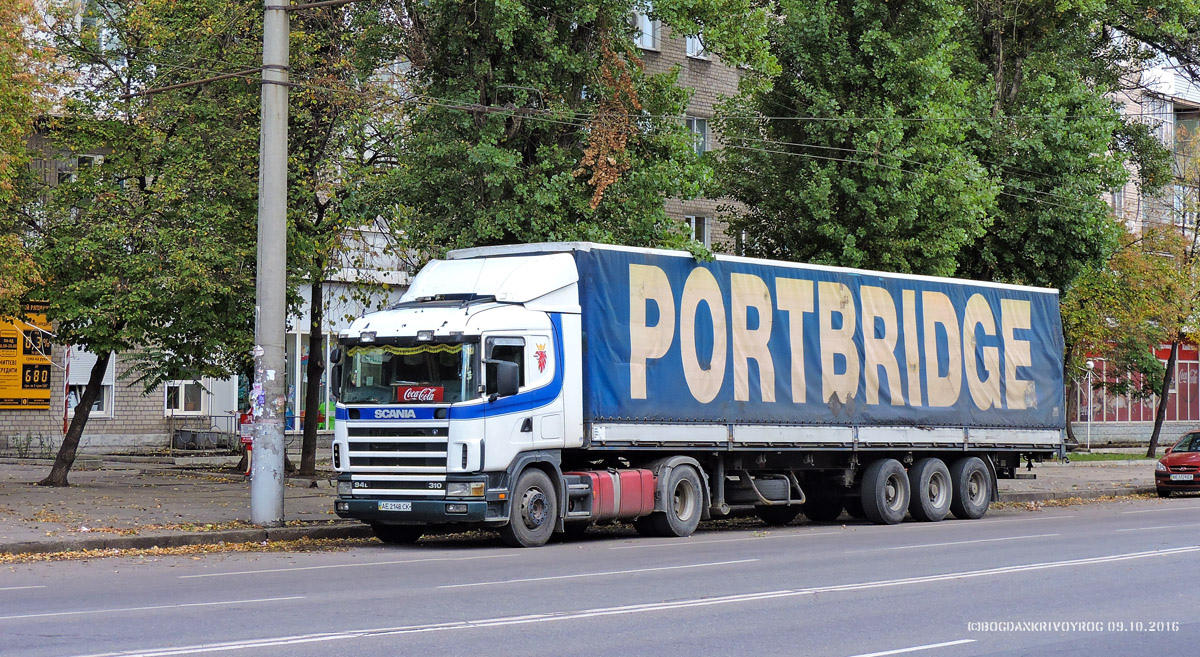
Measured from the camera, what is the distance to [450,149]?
69.6 ft

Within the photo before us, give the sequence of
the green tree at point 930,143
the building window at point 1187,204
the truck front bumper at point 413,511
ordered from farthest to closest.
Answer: the building window at point 1187,204 → the green tree at point 930,143 → the truck front bumper at point 413,511

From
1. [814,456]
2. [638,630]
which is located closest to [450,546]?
[814,456]

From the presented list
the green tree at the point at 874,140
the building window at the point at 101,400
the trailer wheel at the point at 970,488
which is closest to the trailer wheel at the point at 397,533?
the trailer wheel at the point at 970,488

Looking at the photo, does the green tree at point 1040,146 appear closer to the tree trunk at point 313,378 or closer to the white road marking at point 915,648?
the tree trunk at point 313,378

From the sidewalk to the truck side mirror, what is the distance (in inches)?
142

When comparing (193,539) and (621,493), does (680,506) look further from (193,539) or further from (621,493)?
(193,539)

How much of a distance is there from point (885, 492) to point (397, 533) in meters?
8.27

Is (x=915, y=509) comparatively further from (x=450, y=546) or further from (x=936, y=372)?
(x=450, y=546)

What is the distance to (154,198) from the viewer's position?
75.5ft

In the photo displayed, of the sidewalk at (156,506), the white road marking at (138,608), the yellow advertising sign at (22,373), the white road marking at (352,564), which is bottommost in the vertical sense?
the white road marking at (352,564)

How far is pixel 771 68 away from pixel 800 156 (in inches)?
170

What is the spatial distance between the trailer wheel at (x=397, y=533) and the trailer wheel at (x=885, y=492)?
7605 mm

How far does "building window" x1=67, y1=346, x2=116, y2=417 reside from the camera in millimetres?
35594

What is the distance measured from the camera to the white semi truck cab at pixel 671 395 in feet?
54.9
